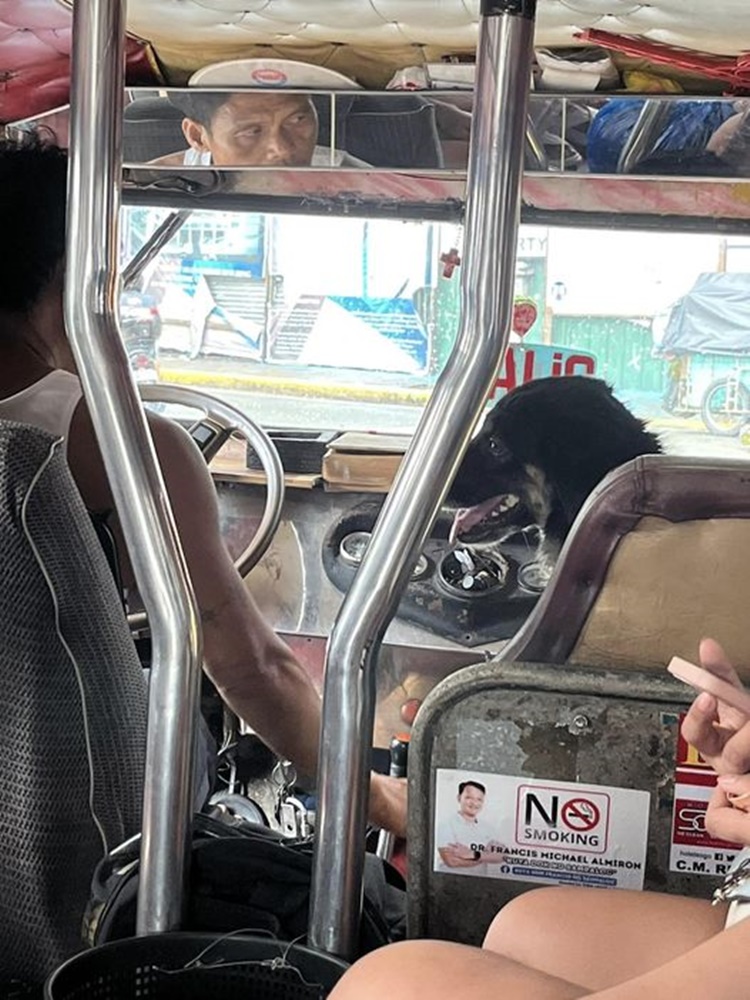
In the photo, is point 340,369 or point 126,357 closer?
point 126,357

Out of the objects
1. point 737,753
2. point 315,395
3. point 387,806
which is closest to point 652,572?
point 387,806

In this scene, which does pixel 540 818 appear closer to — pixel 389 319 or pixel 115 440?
pixel 115 440

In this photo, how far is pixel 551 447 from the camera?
3699 mm

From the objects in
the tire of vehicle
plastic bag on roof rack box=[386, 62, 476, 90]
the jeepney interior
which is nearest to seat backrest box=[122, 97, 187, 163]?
the jeepney interior

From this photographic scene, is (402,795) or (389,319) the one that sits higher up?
(389,319)

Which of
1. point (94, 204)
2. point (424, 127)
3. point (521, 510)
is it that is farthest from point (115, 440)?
point (521, 510)

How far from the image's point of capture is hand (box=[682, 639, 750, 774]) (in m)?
0.92

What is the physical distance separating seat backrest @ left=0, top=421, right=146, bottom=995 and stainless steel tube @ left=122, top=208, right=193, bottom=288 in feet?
7.74

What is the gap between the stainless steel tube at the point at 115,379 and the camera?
116 centimetres

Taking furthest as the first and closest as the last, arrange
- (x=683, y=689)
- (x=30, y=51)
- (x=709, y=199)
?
(x=709, y=199) < (x=30, y=51) < (x=683, y=689)

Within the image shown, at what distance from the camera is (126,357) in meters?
1.18

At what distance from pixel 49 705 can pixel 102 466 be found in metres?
0.80

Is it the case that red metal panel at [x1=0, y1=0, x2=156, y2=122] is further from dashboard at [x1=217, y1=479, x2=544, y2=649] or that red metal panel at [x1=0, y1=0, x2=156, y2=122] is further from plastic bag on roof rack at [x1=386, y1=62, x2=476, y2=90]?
dashboard at [x1=217, y1=479, x2=544, y2=649]

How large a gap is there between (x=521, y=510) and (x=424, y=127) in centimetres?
153
